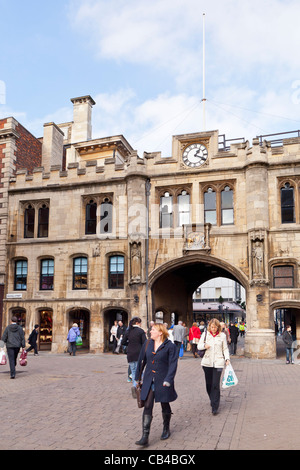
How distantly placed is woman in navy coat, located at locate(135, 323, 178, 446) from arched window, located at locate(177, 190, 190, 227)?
677 inches

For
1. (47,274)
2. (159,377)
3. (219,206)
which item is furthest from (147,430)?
(47,274)

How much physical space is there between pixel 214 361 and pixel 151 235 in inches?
623

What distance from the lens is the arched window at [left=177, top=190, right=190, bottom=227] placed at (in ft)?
79.0

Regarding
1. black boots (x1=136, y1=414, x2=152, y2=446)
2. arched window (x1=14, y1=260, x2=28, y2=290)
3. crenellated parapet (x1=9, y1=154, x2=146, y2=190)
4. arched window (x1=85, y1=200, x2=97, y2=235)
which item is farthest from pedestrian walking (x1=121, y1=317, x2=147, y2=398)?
arched window (x1=14, y1=260, x2=28, y2=290)

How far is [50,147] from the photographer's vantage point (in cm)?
3078

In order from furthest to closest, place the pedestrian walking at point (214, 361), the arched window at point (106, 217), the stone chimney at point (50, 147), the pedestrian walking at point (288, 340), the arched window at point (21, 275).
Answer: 1. the stone chimney at point (50, 147)
2. the arched window at point (21, 275)
3. the arched window at point (106, 217)
4. the pedestrian walking at point (288, 340)
5. the pedestrian walking at point (214, 361)

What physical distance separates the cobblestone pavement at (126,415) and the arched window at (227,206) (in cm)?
1051

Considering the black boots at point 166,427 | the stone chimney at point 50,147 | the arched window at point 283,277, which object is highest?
the stone chimney at point 50,147

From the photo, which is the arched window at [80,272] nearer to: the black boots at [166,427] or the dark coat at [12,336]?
the dark coat at [12,336]

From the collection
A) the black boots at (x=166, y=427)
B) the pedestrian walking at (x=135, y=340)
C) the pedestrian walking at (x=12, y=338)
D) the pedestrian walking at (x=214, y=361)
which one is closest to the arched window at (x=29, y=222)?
the pedestrian walking at (x=12, y=338)

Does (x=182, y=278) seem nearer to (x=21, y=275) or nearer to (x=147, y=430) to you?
(x=21, y=275)

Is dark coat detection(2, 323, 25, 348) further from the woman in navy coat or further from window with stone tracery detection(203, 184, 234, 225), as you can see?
window with stone tracery detection(203, 184, 234, 225)

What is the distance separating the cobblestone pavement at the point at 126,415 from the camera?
6523 millimetres
